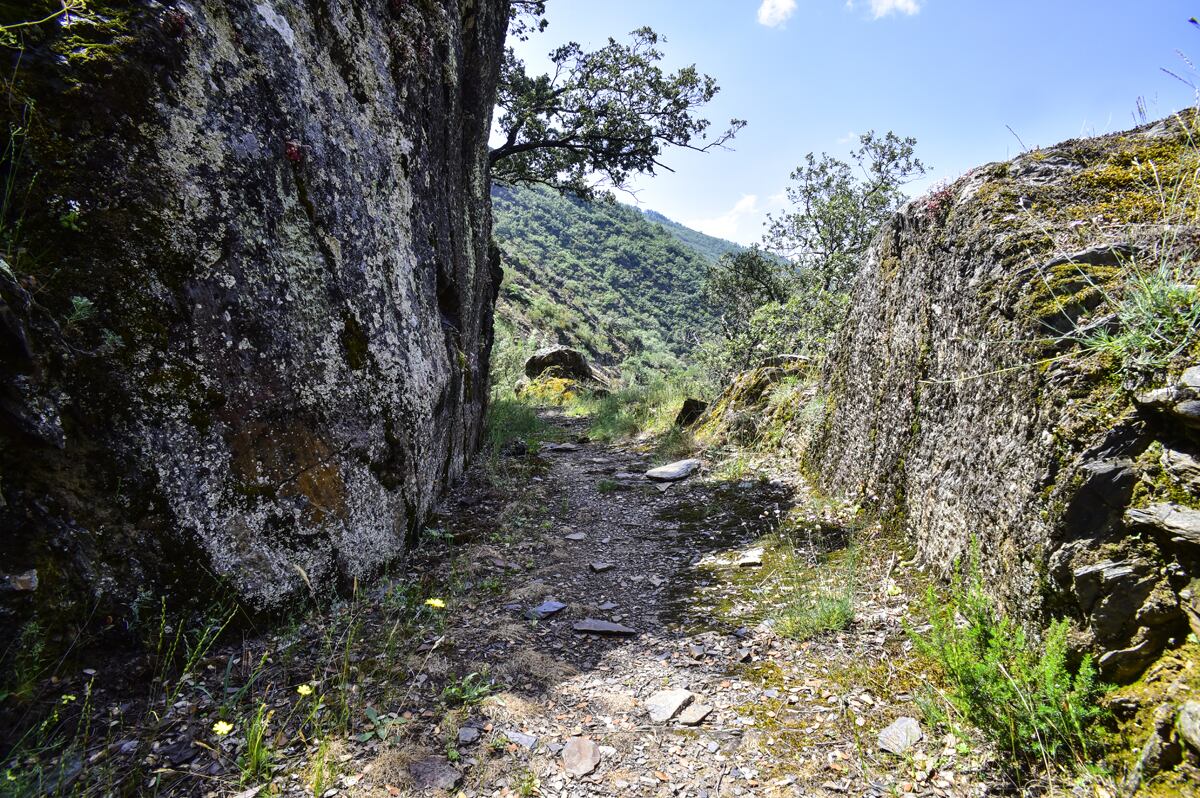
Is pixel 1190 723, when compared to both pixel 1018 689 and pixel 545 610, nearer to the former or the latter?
pixel 1018 689

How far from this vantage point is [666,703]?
286 centimetres

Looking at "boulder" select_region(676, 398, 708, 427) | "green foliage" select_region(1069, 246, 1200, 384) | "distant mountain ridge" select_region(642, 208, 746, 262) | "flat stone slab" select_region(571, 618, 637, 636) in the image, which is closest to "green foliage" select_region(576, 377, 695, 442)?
"boulder" select_region(676, 398, 708, 427)

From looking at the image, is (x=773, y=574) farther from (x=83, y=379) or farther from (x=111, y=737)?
(x=83, y=379)

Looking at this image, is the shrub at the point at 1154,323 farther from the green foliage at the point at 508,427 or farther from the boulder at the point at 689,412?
the boulder at the point at 689,412

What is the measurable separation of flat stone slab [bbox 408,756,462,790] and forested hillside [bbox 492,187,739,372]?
29050 millimetres

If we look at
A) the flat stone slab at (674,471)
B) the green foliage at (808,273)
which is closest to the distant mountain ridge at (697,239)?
the green foliage at (808,273)

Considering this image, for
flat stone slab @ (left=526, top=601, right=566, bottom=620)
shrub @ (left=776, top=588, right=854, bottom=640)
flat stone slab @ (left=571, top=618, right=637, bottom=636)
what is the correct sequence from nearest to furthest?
shrub @ (left=776, top=588, right=854, bottom=640)
flat stone slab @ (left=571, top=618, right=637, bottom=636)
flat stone slab @ (left=526, top=601, right=566, bottom=620)

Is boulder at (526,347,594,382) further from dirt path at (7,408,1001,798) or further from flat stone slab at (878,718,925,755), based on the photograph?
flat stone slab at (878,718,925,755)

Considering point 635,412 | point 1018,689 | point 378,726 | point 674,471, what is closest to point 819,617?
point 1018,689

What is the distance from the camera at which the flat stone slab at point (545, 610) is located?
12.3 ft

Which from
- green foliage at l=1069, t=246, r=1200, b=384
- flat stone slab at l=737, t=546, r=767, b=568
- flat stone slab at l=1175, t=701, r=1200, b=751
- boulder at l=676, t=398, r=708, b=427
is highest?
green foliage at l=1069, t=246, r=1200, b=384

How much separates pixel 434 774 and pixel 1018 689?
2.31m

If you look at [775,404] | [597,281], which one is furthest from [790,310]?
[597,281]

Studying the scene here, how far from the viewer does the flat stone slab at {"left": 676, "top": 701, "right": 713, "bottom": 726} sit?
107 inches
